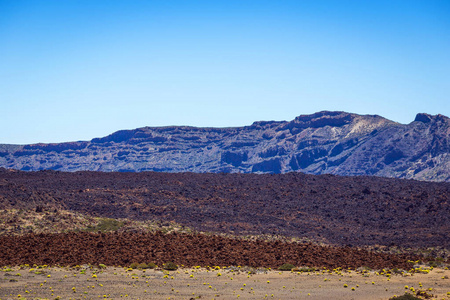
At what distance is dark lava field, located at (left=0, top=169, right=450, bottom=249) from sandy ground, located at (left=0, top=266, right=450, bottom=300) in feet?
64.9

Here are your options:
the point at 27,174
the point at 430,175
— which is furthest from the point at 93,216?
the point at 430,175

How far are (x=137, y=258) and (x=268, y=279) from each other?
11.0 m

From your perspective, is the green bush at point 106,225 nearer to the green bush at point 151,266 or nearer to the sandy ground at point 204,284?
the sandy ground at point 204,284

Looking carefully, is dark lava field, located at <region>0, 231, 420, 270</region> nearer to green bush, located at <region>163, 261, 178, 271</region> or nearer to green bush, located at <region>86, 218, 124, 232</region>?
green bush, located at <region>163, 261, 178, 271</region>

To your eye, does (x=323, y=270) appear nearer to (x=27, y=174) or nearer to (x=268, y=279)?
(x=268, y=279)

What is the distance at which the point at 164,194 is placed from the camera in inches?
2776

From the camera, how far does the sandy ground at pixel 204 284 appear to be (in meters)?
27.8

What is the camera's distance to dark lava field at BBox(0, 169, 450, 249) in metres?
57.3

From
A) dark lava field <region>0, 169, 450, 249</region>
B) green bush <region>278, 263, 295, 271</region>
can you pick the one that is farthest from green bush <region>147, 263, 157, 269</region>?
dark lava field <region>0, 169, 450, 249</region>

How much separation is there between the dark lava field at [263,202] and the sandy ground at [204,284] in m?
19.8

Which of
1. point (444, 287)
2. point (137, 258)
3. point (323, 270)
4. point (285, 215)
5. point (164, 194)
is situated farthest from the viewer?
point (164, 194)

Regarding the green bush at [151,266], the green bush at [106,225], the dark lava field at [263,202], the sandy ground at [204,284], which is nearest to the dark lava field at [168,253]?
the green bush at [151,266]

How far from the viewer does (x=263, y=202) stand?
70625mm

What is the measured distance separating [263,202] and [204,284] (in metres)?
40.5
